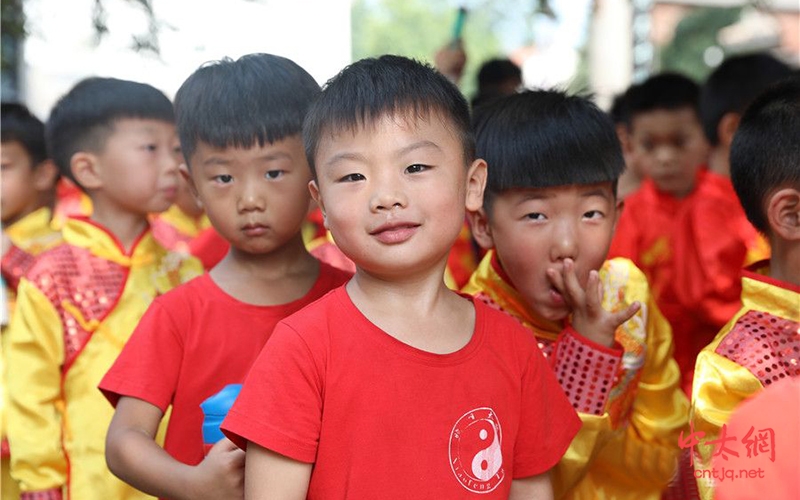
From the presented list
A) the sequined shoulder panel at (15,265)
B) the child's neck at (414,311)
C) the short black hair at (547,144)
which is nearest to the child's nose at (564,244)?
the short black hair at (547,144)

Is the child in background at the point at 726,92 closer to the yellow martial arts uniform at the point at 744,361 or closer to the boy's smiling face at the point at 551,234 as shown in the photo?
the boy's smiling face at the point at 551,234

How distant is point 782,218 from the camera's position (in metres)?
2.15

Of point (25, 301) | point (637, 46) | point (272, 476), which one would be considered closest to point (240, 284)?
point (272, 476)

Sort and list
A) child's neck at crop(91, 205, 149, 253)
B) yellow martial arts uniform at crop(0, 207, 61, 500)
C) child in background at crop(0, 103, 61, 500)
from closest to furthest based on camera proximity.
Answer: yellow martial arts uniform at crop(0, 207, 61, 500)
child's neck at crop(91, 205, 149, 253)
child in background at crop(0, 103, 61, 500)

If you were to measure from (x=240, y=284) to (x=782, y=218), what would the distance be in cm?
121

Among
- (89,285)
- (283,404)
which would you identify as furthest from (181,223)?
(283,404)

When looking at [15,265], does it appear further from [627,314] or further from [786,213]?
[786,213]

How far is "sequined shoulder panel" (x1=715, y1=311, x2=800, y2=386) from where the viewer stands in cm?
195

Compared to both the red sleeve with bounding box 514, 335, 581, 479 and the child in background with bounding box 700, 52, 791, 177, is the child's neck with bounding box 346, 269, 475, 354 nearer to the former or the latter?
the red sleeve with bounding box 514, 335, 581, 479

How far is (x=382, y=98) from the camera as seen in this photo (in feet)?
5.66

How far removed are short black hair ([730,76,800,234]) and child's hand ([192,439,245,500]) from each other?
1.31m

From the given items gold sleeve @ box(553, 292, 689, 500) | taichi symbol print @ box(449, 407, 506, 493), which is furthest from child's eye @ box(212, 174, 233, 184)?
gold sleeve @ box(553, 292, 689, 500)

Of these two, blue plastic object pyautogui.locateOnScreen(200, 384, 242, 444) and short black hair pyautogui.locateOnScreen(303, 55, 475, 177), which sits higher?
short black hair pyautogui.locateOnScreen(303, 55, 475, 177)

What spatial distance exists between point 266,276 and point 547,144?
720 mm
